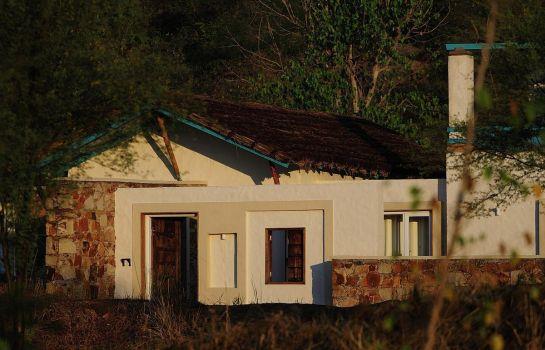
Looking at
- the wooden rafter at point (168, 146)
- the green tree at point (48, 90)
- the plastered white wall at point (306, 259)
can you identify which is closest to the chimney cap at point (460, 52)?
the plastered white wall at point (306, 259)

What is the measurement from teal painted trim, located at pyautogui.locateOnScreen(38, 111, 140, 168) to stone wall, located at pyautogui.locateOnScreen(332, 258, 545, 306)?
5039 millimetres

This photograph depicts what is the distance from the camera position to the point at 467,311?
37.6ft

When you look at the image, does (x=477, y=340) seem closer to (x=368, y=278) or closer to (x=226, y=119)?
(x=368, y=278)

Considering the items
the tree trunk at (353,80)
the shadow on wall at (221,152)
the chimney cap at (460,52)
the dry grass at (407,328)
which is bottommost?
the dry grass at (407,328)

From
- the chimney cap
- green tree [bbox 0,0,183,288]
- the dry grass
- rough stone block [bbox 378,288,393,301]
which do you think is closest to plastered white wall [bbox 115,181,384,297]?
rough stone block [bbox 378,288,393,301]

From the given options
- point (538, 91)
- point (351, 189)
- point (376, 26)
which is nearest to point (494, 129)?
point (538, 91)

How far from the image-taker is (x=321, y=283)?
25.0 m

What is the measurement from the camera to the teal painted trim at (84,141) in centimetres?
1839

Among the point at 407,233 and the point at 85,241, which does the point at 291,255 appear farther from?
the point at 85,241

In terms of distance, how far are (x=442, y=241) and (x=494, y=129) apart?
170 inches

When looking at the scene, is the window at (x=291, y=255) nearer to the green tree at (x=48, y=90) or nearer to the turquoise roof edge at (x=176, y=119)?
the turquoise roof edge at (x=176, y=119)

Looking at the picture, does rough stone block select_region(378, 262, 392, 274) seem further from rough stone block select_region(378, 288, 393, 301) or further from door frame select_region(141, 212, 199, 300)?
door frame select_region(141, 212, 199, 300)

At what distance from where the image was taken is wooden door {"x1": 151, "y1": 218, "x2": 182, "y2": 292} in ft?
88.1

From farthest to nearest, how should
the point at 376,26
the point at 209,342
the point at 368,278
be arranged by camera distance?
the point at 376,26, the point at 368,278, the point at 209,342
